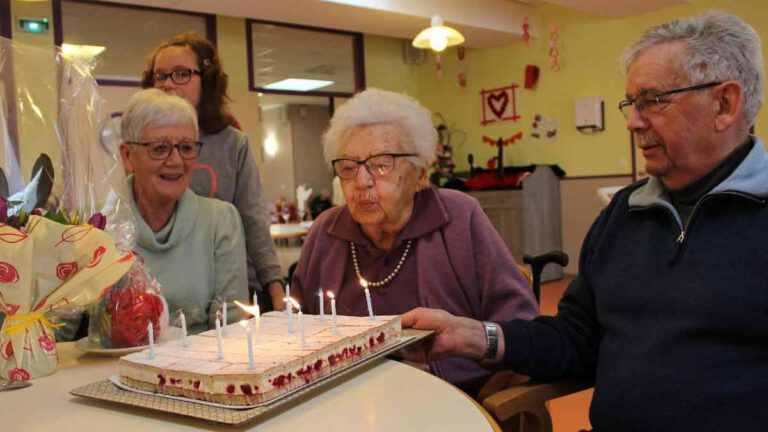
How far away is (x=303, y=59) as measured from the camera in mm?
7727

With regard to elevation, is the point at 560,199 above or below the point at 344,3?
below

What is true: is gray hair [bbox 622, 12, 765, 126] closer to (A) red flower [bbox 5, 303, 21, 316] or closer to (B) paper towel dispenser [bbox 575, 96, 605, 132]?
(A) red flower [bbox 5, 303, 21, 316]

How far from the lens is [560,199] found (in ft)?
24.2

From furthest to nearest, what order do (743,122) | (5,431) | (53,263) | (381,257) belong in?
1. (381,257)
2. (743,122)
3. (53,263)
4. (5,431)

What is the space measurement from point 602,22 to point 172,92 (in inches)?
223

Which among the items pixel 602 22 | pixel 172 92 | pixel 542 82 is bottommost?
pixel 172 92

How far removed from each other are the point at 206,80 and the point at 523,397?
65.2 inches

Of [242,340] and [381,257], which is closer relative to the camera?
[242,340]

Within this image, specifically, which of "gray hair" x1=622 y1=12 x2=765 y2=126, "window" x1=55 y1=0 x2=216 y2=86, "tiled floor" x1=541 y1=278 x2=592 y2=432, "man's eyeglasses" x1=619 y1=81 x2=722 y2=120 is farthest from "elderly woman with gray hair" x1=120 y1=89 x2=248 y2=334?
"window" x1=55 y1=0 x2=216 y2=86

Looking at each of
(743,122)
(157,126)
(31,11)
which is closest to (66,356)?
(157,126)

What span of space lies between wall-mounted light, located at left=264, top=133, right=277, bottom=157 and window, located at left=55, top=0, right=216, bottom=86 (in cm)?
549

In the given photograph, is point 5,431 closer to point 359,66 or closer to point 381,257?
point 381,257

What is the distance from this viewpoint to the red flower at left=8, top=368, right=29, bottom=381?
1.23 meters

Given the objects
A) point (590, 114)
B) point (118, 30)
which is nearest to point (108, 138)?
point (118, 30)
